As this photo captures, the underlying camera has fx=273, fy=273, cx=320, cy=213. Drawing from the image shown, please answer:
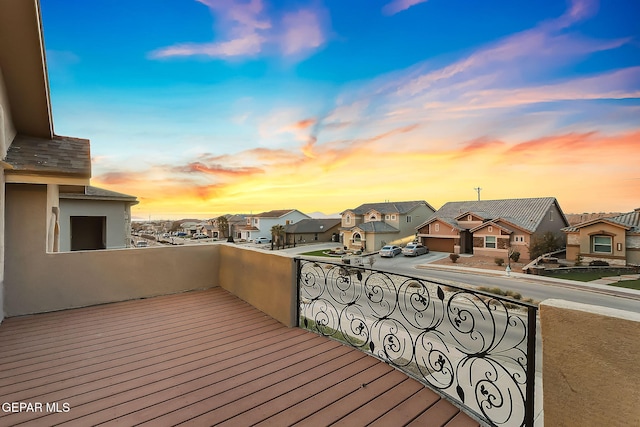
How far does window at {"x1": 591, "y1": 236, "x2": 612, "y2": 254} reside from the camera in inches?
762

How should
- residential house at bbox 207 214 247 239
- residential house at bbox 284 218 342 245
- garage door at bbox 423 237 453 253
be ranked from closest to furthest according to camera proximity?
garage door at bbox 423 237 453 253 < residential house at bbox 284 218 342 245 < residential house at bbox 207 214 247 239

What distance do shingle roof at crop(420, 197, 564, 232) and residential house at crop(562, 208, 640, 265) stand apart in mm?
3198

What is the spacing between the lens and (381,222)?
3562 centimetres

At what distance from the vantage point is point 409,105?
14352 millimetres

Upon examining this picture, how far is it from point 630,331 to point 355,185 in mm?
26609

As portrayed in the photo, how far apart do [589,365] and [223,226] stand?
60140 mm

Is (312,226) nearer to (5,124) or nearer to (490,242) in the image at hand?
(490,242)

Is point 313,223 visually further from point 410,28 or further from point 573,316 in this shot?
point 573,316

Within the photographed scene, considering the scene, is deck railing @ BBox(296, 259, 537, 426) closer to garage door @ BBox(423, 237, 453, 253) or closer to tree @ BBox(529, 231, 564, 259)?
tree @ BBox(529, 231, 564, 259)

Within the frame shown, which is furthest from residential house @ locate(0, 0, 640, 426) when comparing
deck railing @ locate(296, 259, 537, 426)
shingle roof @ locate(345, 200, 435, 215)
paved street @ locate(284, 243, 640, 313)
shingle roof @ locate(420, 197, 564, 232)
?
shingle roof @ locate(345, 200, 435, 215)

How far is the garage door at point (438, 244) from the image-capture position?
29.4m

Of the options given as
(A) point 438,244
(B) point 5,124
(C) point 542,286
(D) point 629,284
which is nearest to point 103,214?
(B) point 5,124

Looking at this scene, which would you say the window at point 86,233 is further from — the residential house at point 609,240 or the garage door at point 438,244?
the residential house at point 609,240

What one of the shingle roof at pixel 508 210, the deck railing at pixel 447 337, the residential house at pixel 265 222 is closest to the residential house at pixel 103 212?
the deck railing at pixel 447 337
